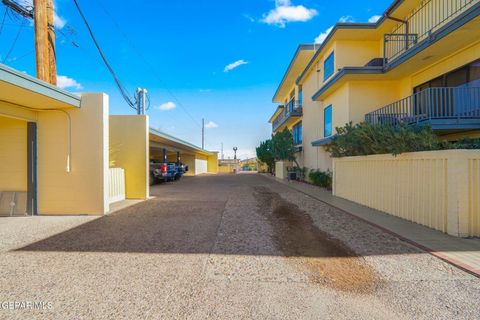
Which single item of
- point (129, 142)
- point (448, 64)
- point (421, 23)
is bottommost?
A: point (129, 142)

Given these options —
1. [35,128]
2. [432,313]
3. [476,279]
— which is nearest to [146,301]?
[432,313]

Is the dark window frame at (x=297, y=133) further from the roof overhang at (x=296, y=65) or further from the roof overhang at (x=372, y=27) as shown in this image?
the roof overhang at (x=372, y=27)

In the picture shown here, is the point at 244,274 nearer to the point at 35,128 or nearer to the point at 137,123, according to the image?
the point at 35,128

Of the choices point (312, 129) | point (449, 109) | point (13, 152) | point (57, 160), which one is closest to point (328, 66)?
point (312, 129)

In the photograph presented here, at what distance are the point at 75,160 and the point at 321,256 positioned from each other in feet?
23.8

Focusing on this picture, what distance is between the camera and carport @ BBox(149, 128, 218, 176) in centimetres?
1880

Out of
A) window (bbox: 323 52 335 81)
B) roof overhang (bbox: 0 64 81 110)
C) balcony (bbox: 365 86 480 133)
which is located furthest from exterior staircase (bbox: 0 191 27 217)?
window (bbox: 323 52 335 81)

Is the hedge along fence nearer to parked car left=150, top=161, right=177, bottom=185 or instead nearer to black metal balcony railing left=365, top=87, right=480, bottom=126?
black metal balcony railing left=365, top=87, right=480, bottom=126

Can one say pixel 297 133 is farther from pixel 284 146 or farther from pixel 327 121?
pixel 327 121

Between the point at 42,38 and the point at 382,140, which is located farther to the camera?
the point at 42,38

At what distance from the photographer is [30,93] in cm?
597

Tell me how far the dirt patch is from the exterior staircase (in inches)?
288

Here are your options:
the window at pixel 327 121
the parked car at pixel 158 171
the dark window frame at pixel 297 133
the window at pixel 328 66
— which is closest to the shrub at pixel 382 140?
the window at pixel 327 121

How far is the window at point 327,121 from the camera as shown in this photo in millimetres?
15750
